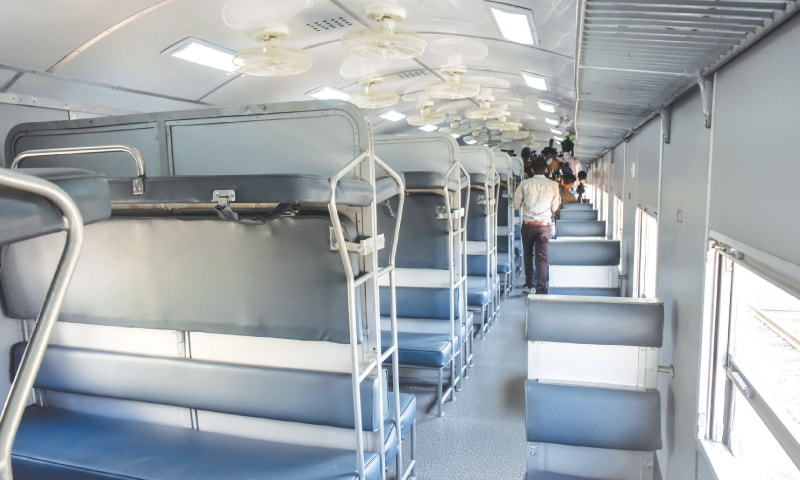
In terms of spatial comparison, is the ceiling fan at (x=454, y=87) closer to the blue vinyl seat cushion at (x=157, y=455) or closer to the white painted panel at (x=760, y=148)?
the white painted panel at (x=760, y=148)

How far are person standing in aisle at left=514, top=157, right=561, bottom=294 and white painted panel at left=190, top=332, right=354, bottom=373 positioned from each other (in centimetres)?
513

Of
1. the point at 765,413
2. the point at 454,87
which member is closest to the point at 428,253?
the point at 454,87

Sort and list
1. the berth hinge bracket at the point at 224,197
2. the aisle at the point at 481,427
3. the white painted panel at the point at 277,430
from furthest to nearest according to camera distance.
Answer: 1. the aisle at the point at 481,427
2. the white painted panel at the point at 277,430
3. the berth hinge bracket at the point at 224,197

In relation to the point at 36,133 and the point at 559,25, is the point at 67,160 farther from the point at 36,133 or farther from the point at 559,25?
the point at 559,25

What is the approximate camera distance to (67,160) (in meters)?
3.11

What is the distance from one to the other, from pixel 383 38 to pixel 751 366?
3.07 metres

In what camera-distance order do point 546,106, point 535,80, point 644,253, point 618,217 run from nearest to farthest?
1. point 644,253
2. point 618,217
3. point 535,80
4. point 546,106

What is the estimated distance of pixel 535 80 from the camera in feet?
24.5

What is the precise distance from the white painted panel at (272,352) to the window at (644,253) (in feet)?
9.55

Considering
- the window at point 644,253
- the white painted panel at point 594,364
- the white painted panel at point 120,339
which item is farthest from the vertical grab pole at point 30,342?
the window at point 644,253

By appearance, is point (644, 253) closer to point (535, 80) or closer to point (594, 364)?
point (594, 364)

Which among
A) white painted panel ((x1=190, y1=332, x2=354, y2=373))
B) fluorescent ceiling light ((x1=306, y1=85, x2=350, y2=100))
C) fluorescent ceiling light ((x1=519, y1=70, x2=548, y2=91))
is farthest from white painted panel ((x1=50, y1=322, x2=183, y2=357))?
fluorescent ceiling light ((x1=519, y1=70, x2=548, y2=91))

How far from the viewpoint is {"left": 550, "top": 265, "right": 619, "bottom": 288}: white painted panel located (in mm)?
5461

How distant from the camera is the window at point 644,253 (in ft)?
14.6
